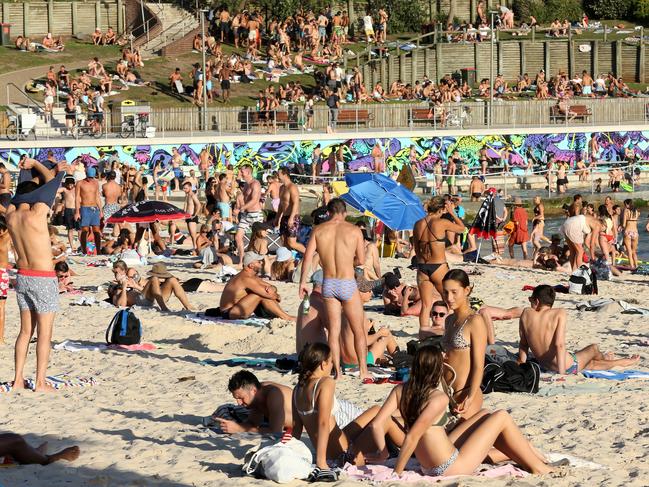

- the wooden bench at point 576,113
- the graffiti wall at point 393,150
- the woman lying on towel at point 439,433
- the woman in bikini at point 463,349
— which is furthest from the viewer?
the wooden bench at point 576,113

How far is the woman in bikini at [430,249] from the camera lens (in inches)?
493

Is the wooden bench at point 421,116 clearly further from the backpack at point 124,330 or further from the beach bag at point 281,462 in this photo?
the beach bag at point 281,462

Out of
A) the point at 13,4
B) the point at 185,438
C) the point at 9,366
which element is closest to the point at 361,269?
the point at 9,366

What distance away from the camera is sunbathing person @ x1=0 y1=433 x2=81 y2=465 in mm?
7891

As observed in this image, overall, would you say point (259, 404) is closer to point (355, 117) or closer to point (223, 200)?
point (223, 200)

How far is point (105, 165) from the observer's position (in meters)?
29.9

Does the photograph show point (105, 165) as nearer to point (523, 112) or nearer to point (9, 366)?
point (523, 112)

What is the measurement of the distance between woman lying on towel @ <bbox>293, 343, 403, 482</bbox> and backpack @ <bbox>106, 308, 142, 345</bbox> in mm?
4578

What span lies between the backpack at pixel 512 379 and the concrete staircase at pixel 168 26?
29894mm

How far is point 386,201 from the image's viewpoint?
687 inches

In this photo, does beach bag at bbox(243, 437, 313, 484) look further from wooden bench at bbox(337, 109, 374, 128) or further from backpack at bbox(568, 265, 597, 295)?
wooden bench at bbox(337, 109, 374, 128)

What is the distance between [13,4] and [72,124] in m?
10.3

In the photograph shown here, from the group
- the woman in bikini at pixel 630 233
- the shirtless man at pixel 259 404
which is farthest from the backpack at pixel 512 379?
the woman in bikini at pixel 630 233

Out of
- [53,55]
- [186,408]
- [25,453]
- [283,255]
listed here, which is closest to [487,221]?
[283,255]
